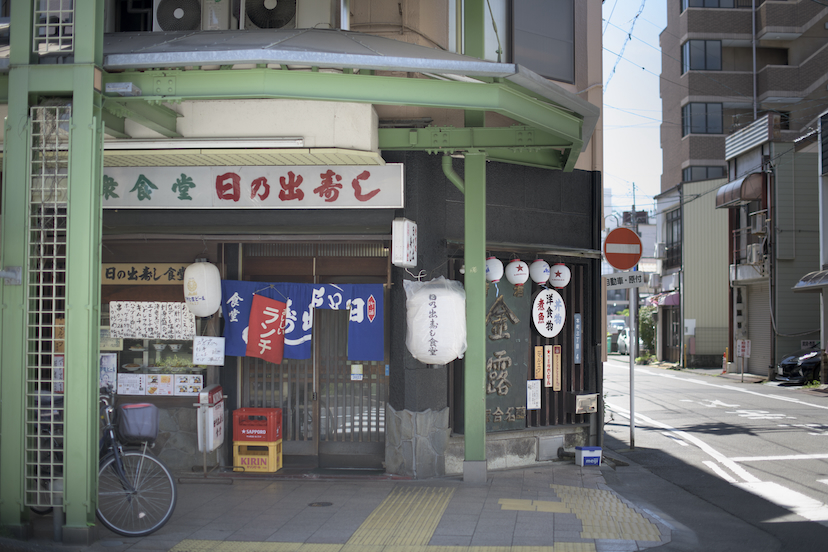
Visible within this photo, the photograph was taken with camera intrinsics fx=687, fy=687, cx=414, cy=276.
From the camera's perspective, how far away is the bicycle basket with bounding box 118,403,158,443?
766 cm

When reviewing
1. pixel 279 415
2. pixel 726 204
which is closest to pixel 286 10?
pixel 279 415

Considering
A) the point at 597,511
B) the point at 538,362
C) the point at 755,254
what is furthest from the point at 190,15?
the point at 755,254

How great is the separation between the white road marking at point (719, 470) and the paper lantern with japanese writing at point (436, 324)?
4.87m

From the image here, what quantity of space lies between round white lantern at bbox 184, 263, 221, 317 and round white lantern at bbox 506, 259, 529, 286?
15.0ft

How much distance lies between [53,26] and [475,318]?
6197 mm

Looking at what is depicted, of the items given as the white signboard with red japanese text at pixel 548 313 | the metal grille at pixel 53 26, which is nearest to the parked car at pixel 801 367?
the white signboard with red japanese text at pixel 548 313

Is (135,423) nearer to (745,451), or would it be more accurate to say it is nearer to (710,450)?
(710,450)

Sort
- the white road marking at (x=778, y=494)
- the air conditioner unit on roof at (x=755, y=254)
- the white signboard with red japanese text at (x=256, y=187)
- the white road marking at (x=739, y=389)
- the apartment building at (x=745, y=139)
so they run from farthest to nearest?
the air conditioner unit on roof at (x=755, y=254), the apartment building at (x=745, y=139), the white road marking at (x=739, y=389), the white signboard with red japanese text at (x=256, y=187), the white road marking at (x=778, y=494)

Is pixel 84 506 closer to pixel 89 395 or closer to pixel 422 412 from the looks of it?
pixel 89 395

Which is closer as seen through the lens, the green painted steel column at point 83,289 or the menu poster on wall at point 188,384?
the green painted steel column at point 83,289

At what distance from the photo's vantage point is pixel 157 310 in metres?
10.8

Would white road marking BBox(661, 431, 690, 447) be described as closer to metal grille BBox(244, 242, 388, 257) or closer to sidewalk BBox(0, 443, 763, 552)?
sidewalk BBox(0, 443, 763, 552)

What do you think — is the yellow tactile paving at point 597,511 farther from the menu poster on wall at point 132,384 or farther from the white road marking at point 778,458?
the menu poster on wall at point 132,384

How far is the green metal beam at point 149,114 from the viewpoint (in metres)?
7.64
